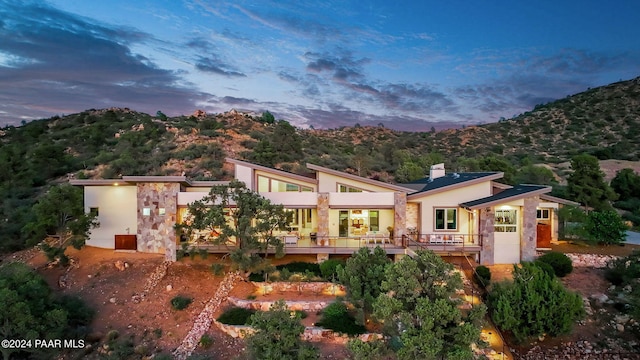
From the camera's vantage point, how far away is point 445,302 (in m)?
8.87

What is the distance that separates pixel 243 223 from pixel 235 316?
376 cm

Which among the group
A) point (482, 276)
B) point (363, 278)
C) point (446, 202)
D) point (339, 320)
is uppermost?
point (446, 202)

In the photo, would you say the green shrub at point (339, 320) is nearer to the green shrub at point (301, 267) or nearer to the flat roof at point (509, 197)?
the green shrub at point (301, 267)

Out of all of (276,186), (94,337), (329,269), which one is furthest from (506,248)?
(94,337)

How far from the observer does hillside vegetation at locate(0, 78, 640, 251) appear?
34.8 m

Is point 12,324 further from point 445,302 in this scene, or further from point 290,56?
point 290,56

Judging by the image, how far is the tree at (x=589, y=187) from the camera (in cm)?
2439

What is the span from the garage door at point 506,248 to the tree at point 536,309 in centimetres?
487

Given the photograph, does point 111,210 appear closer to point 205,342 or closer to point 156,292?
point 156,292

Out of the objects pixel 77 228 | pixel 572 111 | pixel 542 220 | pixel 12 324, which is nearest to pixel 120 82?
pixel 77 228

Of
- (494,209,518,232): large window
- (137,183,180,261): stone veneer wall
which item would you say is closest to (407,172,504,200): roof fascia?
(494,209,518,232): large window

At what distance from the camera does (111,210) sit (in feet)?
67.8

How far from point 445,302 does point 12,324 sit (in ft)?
45.7

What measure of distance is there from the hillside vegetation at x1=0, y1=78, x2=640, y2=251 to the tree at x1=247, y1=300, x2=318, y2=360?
1881 centimetres
